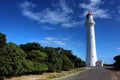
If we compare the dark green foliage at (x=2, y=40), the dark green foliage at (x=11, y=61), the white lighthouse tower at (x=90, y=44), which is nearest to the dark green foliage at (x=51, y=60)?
the dark green foliage at (x=2, y=40)

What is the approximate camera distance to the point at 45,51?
2398 inches

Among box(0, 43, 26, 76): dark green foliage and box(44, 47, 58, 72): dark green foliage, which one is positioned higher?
box(44, 47, 58, 72): dark green foliage

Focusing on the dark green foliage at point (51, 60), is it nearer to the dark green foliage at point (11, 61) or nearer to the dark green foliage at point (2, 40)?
the dark green foliage at point (2, 40)

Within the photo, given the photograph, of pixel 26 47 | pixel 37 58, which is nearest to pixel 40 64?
pixel 37 58

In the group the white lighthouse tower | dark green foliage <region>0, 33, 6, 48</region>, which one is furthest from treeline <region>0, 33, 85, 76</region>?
the white lighthouse tower

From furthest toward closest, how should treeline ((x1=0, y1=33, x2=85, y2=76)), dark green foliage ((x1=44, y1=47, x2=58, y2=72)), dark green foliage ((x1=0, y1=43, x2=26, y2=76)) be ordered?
1. dark green foliage ((x1=44, y1=47, x2=58, y2=72))
2. treeline ((x1=0, y1=33, x2=85, y2=76))
3. dark green foliage ((x1=0, y1=43, x2=26, y2=76))

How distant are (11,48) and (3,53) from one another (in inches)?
67.8

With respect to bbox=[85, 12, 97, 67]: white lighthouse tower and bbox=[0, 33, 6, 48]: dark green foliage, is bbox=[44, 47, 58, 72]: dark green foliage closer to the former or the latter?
bbox=[0, 33, 6, 48]: dark green foliage

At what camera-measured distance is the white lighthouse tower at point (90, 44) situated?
12938cm

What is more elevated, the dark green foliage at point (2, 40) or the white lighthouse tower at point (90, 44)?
the white lighthouse tower at point (90, 44)

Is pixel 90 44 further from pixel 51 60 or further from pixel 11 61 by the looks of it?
pixel 11 61

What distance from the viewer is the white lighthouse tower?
424ft

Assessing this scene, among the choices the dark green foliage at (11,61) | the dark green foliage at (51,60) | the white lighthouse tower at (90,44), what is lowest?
the dark green foliage at (11,61)

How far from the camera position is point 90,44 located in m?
131
